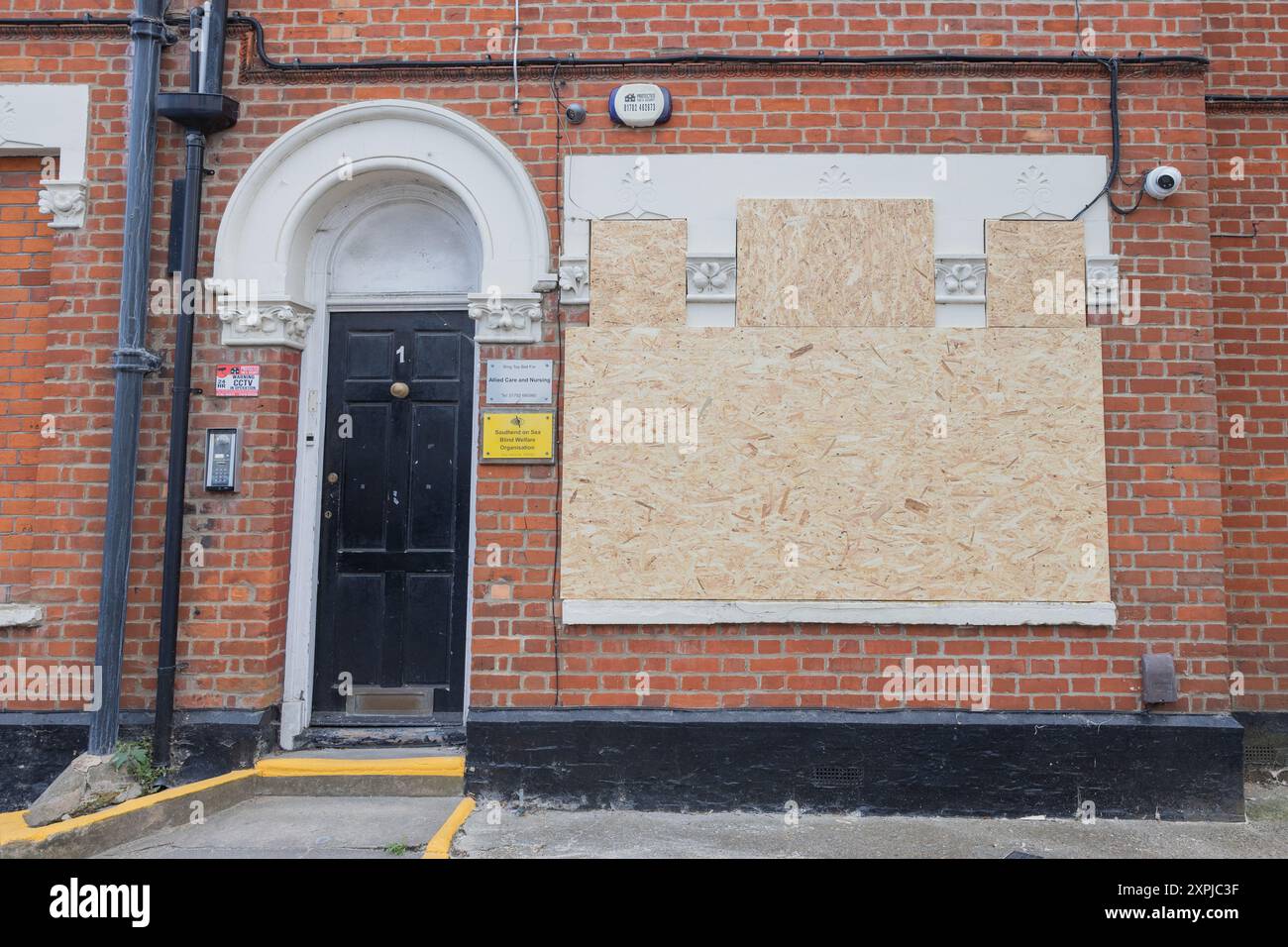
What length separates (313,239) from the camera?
5.30m

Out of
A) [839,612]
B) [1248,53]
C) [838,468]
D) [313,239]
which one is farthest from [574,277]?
[1248,53]

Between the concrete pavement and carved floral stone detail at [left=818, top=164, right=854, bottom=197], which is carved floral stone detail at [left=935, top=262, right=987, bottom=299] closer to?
carved floral stone detail at [left=818, top=164, right=854, bottom=197]

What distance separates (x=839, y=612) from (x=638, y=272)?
7.41 feet

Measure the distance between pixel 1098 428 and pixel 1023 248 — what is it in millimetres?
1118

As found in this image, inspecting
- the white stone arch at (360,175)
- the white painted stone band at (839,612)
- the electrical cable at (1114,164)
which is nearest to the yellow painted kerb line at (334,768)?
the white painted stone band at (839,612)

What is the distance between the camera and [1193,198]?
16.1 feet

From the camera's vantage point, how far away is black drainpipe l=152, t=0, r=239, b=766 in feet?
15.7

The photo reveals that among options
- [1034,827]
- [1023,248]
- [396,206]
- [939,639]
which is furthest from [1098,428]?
[396,206]

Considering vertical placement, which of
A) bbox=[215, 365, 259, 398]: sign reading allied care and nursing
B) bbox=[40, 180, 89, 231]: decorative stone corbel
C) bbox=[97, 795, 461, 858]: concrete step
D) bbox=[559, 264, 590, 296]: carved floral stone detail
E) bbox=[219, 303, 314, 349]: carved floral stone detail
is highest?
bbox=[40, 180, 89, 231]: decorative stone corbel

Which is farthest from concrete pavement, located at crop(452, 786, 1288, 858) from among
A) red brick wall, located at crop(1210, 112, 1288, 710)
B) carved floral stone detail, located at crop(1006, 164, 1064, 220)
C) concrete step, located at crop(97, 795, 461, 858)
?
carved floral stone detail, located at crop(1006, 164, 1064, 220)

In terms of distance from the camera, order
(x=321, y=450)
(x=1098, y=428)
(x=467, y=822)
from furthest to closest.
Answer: (x=321, y=450)
(x=1098, y=428)
(x=467, y=822)

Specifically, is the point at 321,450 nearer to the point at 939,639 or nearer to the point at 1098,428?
the point at 939,639
